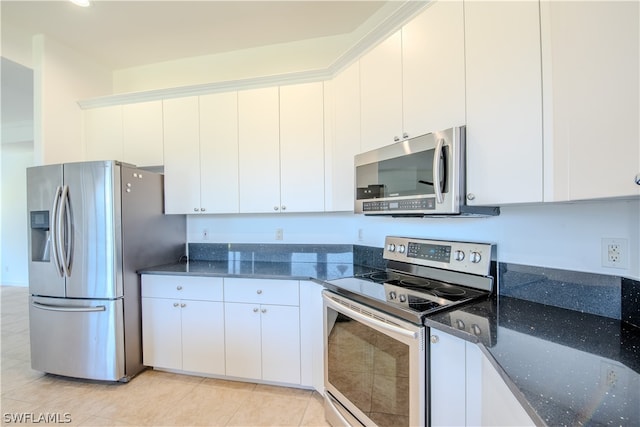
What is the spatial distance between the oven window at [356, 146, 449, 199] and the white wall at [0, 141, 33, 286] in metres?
6.81

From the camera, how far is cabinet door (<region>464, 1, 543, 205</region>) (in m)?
1.13

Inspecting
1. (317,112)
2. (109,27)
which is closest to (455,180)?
(317,112)

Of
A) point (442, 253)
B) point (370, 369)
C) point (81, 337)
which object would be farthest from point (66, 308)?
point (442, 253)

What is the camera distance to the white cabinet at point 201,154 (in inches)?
99.4

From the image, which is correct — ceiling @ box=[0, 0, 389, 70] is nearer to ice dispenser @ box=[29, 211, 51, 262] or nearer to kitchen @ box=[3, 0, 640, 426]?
kitchen @ box=[3, 0, 640, 426]

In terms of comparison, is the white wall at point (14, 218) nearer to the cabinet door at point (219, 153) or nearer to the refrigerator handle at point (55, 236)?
the refrigerator handle at point (55, 236)

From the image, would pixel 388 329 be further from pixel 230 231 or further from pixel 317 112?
pixel 230 231

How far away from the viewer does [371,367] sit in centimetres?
146

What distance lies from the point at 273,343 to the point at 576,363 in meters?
1.74

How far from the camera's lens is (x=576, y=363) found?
2.80 feet

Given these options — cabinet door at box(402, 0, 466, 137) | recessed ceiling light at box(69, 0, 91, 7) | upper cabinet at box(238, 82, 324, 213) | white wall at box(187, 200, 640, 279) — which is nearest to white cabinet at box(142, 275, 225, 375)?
upper cabinet at box(238, 82, 324, 213)

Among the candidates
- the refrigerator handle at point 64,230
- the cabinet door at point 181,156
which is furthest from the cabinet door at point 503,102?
the refrigerator handle at point 64,230

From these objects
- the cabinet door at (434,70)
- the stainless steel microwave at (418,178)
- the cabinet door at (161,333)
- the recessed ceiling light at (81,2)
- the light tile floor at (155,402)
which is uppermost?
the recessed ceiling light at (81,2)

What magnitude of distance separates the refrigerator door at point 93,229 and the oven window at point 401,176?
1857mm
